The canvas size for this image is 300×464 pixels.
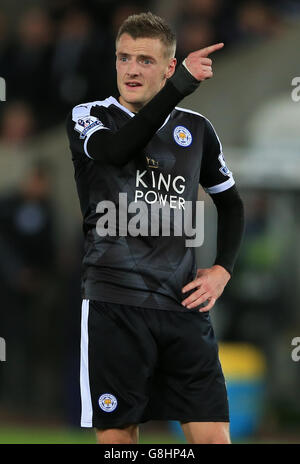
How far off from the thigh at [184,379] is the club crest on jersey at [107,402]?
7.9 inches

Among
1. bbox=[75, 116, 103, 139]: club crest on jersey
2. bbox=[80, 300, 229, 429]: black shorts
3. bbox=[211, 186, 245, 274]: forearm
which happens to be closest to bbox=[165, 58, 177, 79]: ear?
bbox=[75, 116, 103, 139]: club crest on jersey

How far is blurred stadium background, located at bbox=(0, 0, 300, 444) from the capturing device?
31.8 feet

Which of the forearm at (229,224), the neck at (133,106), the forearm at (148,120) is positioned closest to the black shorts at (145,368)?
the forearm at (229,224)

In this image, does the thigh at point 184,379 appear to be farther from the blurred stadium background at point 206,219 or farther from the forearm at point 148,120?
the blurred stadium background at point 206,219

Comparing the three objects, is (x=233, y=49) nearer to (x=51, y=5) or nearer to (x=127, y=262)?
(x=51, y=5)

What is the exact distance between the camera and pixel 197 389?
14.1ft

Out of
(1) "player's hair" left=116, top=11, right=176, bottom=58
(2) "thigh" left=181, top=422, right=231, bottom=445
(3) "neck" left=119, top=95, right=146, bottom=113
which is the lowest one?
(2) "thigh" left=181, top=422, right=231, bottom=445

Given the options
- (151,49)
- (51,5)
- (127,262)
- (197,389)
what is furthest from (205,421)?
(51,5)

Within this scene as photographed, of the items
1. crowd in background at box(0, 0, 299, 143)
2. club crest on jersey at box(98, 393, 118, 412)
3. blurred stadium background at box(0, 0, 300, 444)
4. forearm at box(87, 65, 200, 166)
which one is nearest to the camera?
forearm at box(87, 65, 200, 166)

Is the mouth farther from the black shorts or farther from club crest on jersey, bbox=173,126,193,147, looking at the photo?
the black shorts

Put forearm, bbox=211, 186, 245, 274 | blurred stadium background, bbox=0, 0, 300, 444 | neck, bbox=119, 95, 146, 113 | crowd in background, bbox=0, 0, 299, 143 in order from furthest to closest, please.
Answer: crowd in background, bbox=0, 0, 299, 143 < blurred stadium background, bbox=0, 0, 300, 444 < forearm, bbox=211, 186, 245, 274 < neck, bbox=119, 95, 146, 113

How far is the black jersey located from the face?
0.34 feet

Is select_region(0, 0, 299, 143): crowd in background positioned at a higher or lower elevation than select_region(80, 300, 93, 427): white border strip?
higher

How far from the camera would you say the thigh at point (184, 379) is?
4.28 meters
